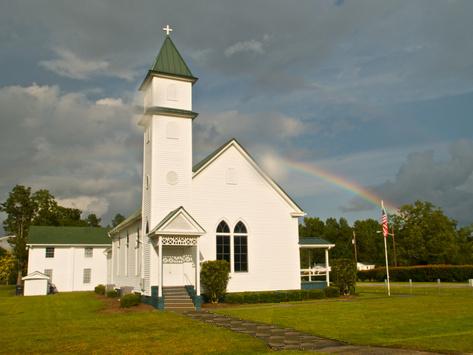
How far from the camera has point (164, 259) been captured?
26688 millimetres

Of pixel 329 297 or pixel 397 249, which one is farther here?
pixel 397 249

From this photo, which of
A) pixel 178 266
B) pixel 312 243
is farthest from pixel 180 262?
pixel 312 243

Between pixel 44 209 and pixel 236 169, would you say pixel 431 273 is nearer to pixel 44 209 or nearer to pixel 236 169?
pixel 236 169

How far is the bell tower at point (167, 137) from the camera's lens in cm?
2708

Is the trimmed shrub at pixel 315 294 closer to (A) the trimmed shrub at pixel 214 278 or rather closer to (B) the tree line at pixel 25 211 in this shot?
(A) the trimmed shrub at pixel 214 278

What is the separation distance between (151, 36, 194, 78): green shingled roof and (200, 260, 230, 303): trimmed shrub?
1178 centimetres

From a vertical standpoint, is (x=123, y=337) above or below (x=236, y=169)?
below

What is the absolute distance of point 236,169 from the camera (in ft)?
98.0

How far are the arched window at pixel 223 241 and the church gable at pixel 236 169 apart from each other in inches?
113

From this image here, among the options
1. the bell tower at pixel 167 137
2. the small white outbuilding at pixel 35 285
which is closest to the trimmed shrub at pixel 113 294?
the bell tower at pixel 167 137

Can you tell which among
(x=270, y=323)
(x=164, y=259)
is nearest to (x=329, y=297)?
(x=164, y=259)

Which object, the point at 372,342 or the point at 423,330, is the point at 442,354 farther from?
the point at 423,330

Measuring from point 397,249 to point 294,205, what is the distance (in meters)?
54.4

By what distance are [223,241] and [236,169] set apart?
15.5 feet
